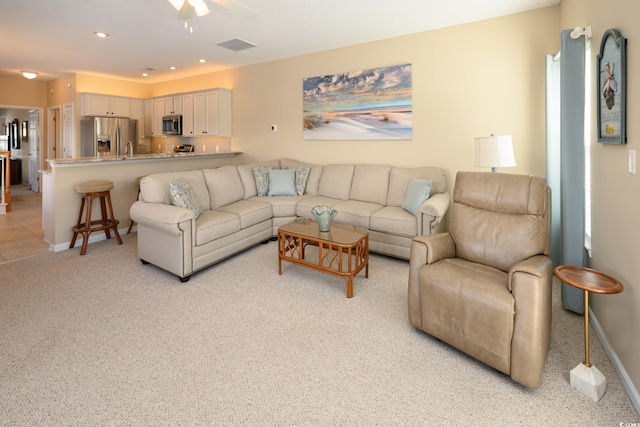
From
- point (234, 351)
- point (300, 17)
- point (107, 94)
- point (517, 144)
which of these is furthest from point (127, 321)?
point (107, 94)

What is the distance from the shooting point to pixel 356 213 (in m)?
4.05

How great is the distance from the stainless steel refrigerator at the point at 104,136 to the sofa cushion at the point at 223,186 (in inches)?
129

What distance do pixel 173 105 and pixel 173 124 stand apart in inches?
16.5

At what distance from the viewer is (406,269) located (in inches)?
144

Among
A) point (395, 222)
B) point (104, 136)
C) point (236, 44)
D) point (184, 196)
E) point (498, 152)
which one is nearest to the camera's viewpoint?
point (498, 152)

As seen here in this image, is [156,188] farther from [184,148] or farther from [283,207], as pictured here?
[184,148]

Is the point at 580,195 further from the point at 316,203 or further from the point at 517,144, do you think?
the point at 316,203

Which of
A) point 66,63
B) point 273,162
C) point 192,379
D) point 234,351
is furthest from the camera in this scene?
point 66,63

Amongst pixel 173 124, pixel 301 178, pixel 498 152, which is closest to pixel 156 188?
pixel 301 178

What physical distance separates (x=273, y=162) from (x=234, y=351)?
12.2 ft

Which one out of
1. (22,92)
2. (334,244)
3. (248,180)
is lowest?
(334,244)

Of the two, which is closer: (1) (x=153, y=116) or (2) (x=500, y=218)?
(2) (x=500, y=218)

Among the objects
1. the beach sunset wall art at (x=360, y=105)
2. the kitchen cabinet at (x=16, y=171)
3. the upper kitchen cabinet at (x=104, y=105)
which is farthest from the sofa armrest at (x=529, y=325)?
the kitchen cabinet at (x=16, y=171)

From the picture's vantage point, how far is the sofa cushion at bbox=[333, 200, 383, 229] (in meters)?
3.99
